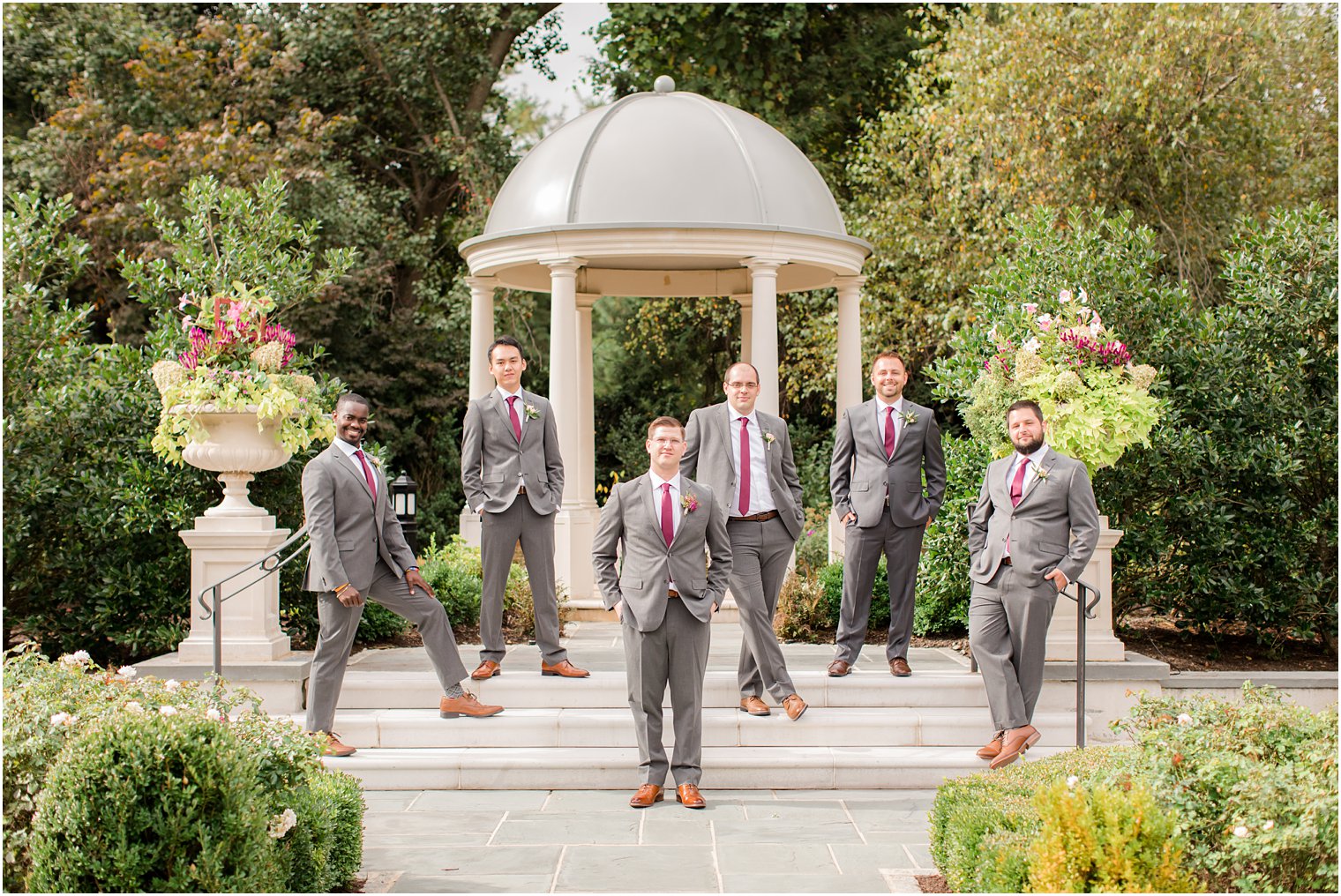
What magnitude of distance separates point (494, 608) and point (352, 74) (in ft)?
49.2

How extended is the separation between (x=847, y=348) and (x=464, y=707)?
619 centimetres

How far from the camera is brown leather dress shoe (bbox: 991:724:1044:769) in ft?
22.8

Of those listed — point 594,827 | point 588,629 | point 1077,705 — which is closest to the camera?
point 594,827

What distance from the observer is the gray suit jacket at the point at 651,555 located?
6.42 metres

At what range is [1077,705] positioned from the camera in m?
7.36

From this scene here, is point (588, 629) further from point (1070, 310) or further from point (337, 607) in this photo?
point (1070, 310)

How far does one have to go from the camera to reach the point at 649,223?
406 inches

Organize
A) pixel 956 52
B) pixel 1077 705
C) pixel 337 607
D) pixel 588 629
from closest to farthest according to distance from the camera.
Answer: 1. pixel 337 607
2. pixel 1077 705
3. pixel 588 629
4. pixel 956 52

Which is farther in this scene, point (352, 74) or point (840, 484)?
point (352, 74)

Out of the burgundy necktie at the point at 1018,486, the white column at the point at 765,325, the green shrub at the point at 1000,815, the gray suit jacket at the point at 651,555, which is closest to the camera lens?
the green shrub at the point at 1000,815

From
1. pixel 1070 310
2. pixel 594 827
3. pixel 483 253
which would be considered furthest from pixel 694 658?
pixel 483 253

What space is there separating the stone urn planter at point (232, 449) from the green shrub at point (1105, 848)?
5.78 meters

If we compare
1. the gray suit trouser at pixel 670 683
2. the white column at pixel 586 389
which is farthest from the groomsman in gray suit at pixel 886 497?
the white column at pixel 586 389

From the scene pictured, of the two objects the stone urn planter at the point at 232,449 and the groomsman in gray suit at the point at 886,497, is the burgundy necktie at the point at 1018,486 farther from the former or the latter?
the stone urn planter at the point at 232,449
